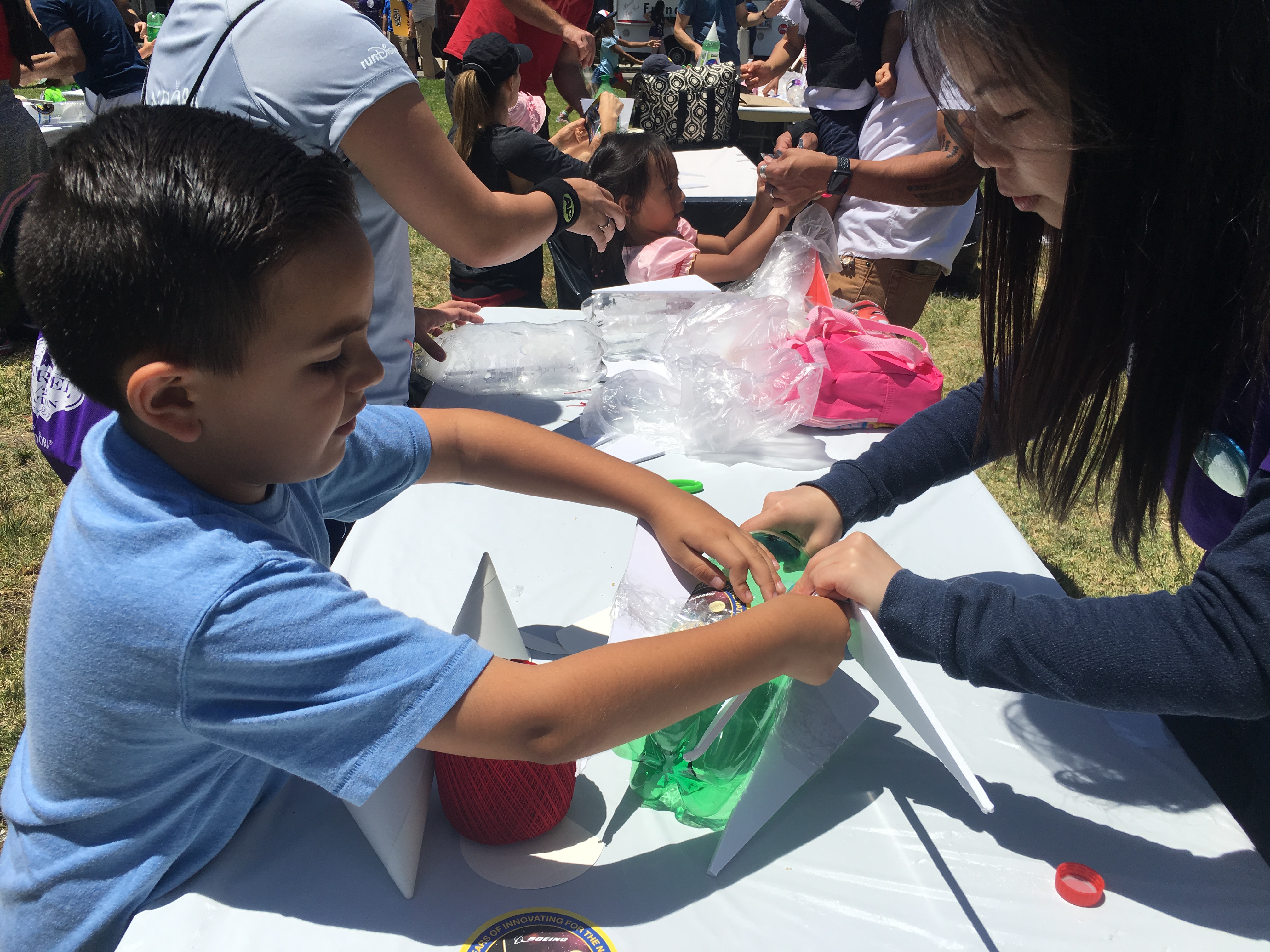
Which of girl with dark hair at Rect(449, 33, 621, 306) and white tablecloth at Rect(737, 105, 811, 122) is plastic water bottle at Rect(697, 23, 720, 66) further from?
Result: girl with dark hair at Rect(449, 33, 621, 306)

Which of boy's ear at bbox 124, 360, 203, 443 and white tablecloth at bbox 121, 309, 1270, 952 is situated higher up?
boy's ear at bbox 124, 360, 203, 443

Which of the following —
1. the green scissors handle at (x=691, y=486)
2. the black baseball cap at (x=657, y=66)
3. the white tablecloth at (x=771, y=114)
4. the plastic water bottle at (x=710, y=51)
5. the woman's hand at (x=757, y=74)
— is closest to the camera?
the green scissors handle at (x=691, y=486)

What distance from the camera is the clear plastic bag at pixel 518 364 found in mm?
2027

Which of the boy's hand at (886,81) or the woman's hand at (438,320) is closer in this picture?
the woman's hand at (438,320)

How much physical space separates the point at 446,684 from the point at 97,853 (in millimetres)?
402

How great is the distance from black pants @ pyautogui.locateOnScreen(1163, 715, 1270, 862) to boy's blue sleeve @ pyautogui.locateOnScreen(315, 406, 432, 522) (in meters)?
1.01

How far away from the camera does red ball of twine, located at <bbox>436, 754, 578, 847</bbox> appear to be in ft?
2.84

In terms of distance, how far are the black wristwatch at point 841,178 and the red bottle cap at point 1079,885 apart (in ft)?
6.42

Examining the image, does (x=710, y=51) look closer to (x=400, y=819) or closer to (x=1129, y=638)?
(x=1129, y=638)

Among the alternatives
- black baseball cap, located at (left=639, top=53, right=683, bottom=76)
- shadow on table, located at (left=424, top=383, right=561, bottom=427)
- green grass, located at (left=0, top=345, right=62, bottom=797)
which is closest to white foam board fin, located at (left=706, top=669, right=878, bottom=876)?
shadow on table, located at (left=424, top=383, right=561, bottom=427)

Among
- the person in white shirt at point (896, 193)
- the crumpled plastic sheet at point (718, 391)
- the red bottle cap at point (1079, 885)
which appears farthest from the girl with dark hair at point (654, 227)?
the red bottle cap at point (1079, 885)

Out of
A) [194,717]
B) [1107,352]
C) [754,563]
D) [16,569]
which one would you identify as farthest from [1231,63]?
[16,569]

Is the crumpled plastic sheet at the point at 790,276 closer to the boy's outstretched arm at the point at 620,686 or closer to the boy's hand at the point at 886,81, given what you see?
the boy's hand at the point at 886,81

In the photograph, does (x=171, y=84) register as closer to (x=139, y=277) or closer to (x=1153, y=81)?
(x=139, y=277)
